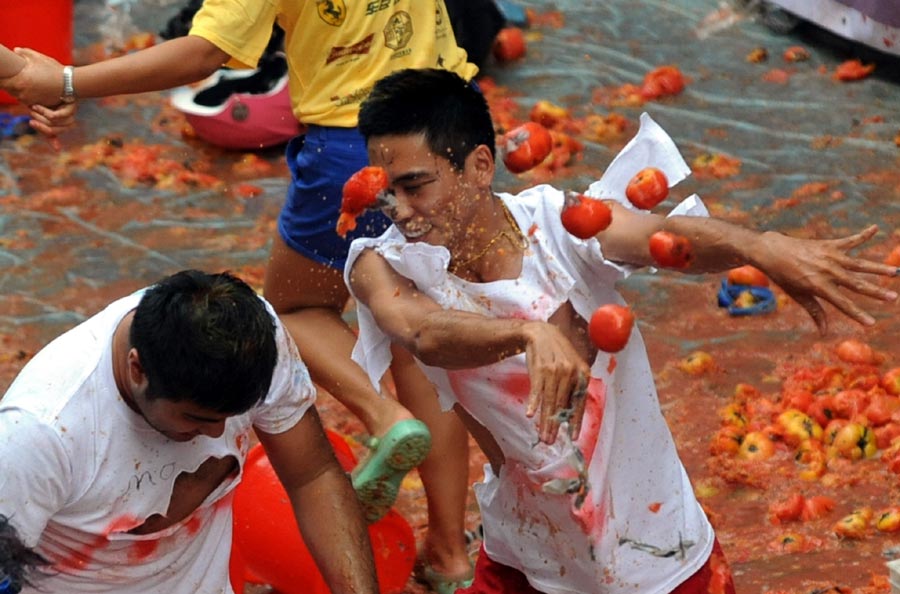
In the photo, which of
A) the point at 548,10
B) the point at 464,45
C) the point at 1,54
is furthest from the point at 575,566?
the point at 548,10

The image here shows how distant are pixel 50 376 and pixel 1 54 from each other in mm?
1411

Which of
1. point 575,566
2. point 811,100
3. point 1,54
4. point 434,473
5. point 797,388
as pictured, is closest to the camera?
point 575,566

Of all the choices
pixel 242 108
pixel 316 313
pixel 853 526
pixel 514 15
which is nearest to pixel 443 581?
pixel 316 313

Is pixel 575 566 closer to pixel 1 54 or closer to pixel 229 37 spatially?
pixel 229 37

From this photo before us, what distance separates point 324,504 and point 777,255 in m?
1.21

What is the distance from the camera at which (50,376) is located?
9.48 ft

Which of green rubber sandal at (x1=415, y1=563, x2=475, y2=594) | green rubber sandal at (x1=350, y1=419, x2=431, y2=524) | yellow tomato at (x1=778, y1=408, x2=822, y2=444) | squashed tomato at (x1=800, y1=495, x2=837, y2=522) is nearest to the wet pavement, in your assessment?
squashed tomato at (x1=800, y1=495, x2=837, y2=522)

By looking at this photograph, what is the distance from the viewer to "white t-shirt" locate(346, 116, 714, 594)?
3.06 meters

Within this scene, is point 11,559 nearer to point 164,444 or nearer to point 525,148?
point 164,444

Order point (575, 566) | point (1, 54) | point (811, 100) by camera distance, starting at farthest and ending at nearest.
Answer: point (811, 100) → point (1, 54) → point (575, 566)

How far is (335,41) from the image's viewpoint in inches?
163

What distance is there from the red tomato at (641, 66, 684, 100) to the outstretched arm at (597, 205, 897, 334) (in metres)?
4.79

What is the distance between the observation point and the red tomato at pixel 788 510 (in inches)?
176

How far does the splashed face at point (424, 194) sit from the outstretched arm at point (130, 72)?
1080 millimetres
